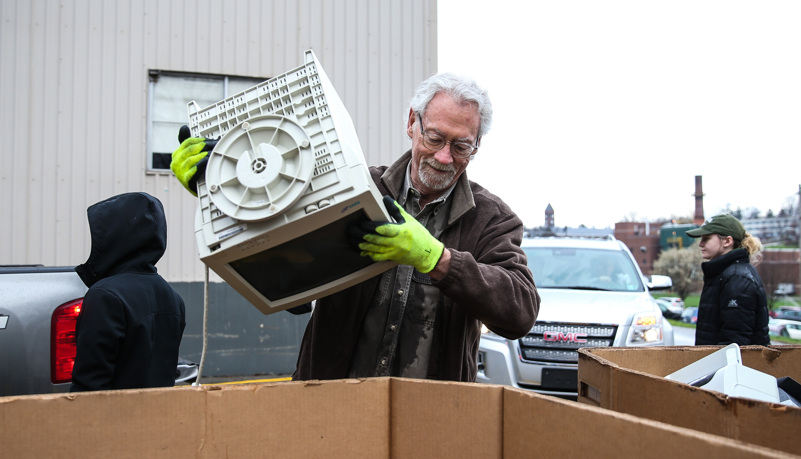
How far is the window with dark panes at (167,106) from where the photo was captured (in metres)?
6.36

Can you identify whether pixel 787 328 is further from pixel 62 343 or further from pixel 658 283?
pixel 62 343

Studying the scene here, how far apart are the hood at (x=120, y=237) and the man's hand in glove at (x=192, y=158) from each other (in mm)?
1044

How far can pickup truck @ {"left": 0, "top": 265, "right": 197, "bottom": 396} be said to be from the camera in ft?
8.25

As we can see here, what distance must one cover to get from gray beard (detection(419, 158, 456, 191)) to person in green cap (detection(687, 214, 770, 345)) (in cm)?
309

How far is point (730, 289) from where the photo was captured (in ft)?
13.7

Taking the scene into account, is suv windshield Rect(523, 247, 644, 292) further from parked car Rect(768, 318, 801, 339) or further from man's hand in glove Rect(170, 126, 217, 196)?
parked car Rect(768, 318, 801, 339)

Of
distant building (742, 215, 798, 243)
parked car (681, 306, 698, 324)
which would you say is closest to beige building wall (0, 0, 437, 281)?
parked car (681, 306, 698, 324)

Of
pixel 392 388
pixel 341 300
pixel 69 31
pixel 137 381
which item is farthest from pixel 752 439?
pixel 69 31

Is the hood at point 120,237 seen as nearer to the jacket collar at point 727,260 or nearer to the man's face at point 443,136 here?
the man's face at point 443,136

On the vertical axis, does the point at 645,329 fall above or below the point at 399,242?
below

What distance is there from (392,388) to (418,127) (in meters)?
1.00

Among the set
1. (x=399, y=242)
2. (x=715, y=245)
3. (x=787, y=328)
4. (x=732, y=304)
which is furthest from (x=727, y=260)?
(x=787, y=328)

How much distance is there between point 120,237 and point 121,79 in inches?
175

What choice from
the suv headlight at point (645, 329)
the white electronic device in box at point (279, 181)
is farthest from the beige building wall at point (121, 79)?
the white electronic device in box at point (279, 181)
